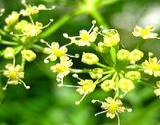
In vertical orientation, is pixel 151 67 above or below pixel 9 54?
below

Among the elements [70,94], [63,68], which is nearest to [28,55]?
[63,68]

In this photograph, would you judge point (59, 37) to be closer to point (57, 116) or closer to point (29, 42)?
point (57, 116)

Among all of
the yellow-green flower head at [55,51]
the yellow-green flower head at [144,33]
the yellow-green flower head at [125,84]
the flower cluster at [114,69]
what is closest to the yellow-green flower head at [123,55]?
the flower cluster at [114,69]

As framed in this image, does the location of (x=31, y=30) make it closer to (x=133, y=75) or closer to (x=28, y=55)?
(x=28, y=55)

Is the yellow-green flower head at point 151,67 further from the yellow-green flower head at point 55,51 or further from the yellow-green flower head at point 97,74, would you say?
the yellow-green flower head at point 55,51

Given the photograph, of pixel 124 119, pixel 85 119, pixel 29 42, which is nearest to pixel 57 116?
pixel 85 119

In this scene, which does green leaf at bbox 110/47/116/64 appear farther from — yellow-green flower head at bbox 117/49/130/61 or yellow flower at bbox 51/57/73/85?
yellow flower at bbox 51/57/73/85

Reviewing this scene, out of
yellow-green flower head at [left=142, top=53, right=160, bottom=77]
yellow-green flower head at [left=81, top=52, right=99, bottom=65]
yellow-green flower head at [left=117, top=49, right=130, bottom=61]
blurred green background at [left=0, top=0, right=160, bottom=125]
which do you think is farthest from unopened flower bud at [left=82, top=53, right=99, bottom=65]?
blurred green background at [left=0, top=0, right=160, bottom=125]

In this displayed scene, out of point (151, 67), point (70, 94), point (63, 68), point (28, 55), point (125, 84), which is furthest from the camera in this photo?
point (70, 94)

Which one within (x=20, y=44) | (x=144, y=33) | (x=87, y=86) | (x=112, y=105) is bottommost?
(x=112, y=105)
